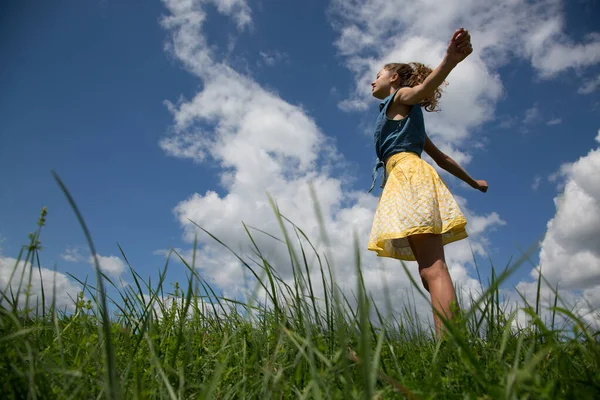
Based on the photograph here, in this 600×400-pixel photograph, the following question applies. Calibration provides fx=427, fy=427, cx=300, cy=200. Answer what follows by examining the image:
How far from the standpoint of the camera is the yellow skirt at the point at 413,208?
2.91 metres

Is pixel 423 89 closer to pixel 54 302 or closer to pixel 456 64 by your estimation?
pixel 456 64

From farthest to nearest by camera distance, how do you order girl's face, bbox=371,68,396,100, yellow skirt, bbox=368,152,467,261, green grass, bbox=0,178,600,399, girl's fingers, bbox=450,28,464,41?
girl's face, bbox=371,68,396,100
yellow skirt, bbox=368,152,467,261
girl's fingers, bbox=450,28,464,41
green grass, bbox=0,178,600,399

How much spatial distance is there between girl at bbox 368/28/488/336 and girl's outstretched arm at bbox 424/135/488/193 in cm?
1

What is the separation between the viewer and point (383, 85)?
153 inches

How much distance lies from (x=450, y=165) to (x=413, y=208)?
4.08 ft

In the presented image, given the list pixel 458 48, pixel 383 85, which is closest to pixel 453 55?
pixel 458 48

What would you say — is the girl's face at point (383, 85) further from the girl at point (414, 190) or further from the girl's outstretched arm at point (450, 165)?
→ the girl's outstretched arm at point (450, 165)

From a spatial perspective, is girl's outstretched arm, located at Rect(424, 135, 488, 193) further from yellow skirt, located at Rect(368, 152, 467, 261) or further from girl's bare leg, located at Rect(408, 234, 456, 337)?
girl's bare leg, located at Rect(408, 234, 456, 337)

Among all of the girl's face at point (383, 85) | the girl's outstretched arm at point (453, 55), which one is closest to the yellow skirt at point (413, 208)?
the girl's outstretched arm at point (453, 55)

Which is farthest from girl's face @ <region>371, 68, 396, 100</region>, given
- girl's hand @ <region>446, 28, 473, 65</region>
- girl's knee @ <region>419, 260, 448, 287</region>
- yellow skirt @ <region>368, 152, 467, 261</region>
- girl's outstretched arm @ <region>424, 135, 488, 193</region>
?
girl's knee @ <region>419, 260, 448, 287</region>

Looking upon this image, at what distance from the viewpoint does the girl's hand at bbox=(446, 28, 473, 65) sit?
8.73 feet

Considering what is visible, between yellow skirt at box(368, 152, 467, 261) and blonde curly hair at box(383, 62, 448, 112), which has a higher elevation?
blonde curly hair at box(383, 62, 448, 112)

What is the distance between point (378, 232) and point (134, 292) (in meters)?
1.75

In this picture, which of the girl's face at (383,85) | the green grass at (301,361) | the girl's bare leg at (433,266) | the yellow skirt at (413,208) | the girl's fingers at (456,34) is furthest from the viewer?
the girl's face at (383,85)
